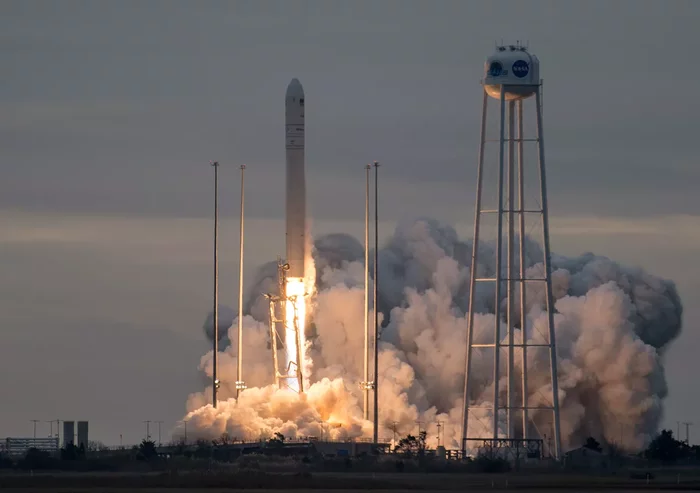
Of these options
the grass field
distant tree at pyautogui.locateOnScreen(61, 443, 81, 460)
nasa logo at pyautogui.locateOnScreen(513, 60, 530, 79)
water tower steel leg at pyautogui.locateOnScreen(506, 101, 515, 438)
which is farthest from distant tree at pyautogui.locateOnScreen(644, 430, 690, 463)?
distant tree at pyautogui.locateOnScreen(61, 443, 81, 460)

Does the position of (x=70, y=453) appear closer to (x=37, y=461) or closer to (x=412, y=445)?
(x=37, y=461)

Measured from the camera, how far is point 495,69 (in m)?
137

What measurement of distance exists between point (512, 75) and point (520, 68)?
62 cm

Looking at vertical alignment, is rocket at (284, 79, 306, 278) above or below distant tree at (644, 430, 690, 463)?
above

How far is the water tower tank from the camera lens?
13638 centimetres

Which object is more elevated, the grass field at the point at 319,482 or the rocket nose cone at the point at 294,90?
the rocket nose cone at the point at 294,90

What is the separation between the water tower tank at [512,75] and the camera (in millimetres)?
136375

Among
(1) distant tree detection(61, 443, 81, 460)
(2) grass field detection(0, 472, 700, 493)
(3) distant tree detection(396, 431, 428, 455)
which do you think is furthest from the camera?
(3) distant tree detection(396, 431, 428, 455)

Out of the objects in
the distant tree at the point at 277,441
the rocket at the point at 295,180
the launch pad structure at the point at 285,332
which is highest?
the rocket at the point at 295,180

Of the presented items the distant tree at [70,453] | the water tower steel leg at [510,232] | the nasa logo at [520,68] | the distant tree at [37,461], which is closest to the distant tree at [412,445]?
the water tower steel leg at [510,232]

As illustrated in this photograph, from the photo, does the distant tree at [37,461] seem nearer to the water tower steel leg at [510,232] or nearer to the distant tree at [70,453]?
the distant tree at [70,453]

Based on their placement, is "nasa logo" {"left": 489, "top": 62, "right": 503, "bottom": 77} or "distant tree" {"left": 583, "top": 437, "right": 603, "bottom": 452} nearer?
"nasa logo" {"left": 489, "top": 62, "right": 503, "bottom": 77}

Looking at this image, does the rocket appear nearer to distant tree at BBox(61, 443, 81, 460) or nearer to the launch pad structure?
the launch pad structure

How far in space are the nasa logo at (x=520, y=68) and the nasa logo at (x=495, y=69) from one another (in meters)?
0.75
